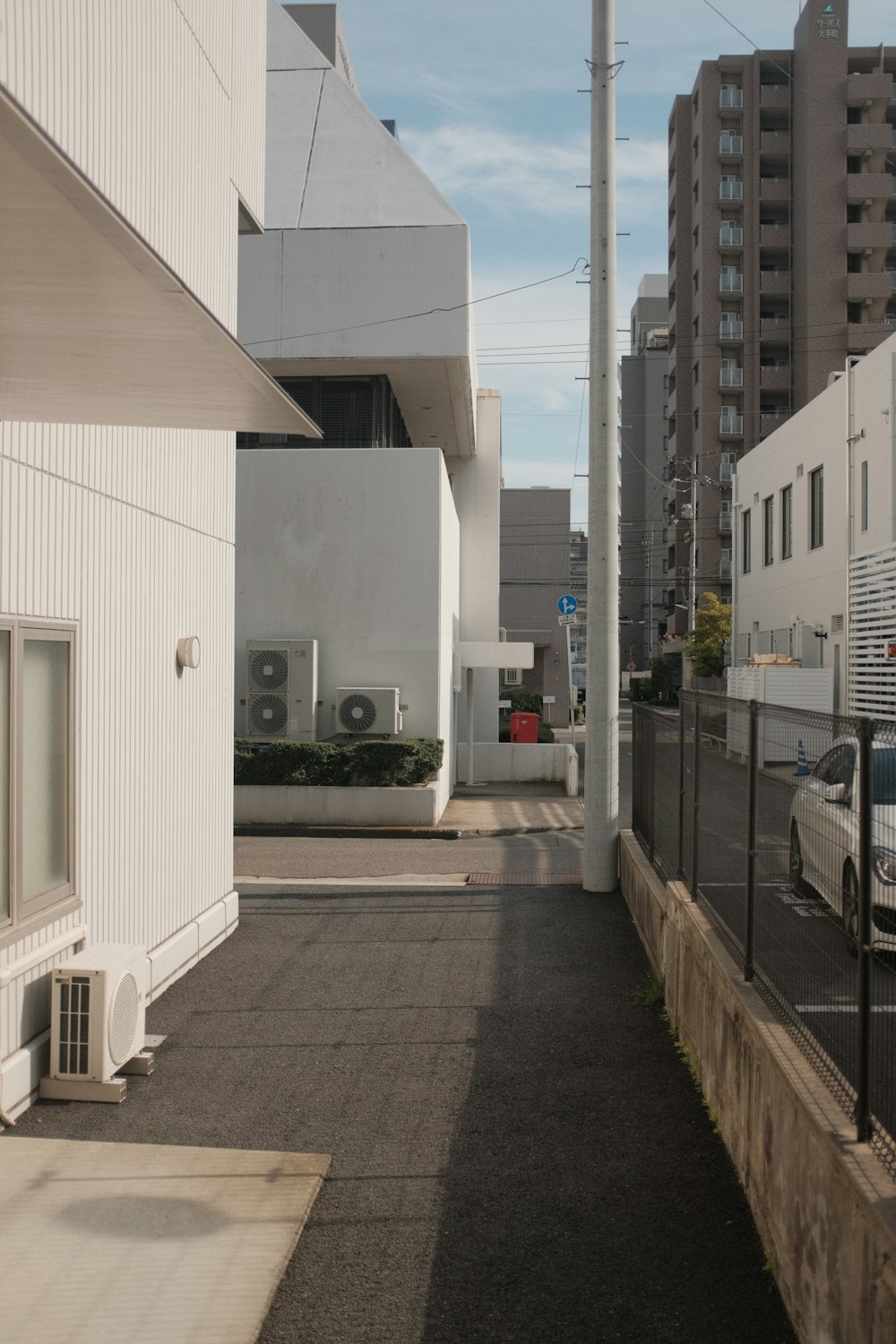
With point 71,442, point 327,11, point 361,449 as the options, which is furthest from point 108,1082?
point 327,11

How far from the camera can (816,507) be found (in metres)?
26.9

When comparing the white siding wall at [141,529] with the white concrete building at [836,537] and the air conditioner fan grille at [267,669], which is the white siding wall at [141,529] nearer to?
the air conditioner fan grille at [267,669]

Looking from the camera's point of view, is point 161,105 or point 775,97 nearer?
point 161,105

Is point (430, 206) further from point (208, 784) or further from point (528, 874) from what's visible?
point (208, 784)

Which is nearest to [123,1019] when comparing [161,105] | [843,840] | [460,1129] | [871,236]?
[460,1129]

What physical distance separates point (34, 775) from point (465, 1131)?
2749 millimetres

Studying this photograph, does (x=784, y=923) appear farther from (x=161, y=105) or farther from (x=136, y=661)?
(x=161, y=105)

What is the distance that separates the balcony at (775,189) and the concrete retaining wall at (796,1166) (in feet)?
190

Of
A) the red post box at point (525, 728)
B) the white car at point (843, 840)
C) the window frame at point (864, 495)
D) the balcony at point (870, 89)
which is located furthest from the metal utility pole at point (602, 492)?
the balcony at point (870, 89)

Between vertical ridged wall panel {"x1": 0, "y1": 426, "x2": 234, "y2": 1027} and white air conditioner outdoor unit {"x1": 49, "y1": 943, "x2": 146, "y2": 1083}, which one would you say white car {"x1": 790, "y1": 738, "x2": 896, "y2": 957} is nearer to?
white air conditioner outdoor unit {"x1": 49, "y1": 943, "x2": 146, "y2": 1083}

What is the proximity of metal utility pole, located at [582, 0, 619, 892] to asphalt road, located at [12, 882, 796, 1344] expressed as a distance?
2.51m

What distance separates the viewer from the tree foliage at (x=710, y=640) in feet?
143

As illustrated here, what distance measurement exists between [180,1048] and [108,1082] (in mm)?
816

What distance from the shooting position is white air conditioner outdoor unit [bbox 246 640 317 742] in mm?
16812
